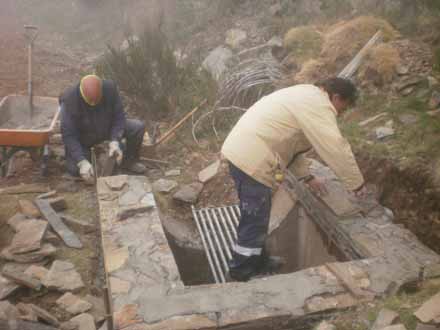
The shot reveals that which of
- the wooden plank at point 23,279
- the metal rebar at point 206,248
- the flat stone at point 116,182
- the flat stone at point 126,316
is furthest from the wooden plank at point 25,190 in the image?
the flat stone at point 126,316

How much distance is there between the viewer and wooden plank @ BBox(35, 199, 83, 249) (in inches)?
144

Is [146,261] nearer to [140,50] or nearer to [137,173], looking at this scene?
[137,173]

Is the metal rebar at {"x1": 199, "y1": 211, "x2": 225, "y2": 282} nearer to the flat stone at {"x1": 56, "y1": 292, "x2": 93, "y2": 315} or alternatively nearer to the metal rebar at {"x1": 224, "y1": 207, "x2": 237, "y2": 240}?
the metal rebar at {"x1": 224, "y1": 207, "x2": 237, "y2": 240}

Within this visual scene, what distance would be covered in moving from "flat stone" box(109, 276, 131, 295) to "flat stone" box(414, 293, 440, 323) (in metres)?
1.65

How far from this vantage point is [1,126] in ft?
18.1

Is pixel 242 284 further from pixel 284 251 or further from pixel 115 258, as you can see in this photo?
pixel 284 251

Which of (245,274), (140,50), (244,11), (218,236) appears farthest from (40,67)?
(245,274)

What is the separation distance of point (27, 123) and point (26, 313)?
363 cm

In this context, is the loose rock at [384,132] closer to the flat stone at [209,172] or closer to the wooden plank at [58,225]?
the flat stone at [209,172]

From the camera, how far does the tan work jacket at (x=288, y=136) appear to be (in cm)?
280

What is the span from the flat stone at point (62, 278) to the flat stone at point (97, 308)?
13cm

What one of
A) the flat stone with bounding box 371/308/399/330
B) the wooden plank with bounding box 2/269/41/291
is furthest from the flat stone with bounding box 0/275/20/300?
the flat stone with bounding box 371/308/399/330

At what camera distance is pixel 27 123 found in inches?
227

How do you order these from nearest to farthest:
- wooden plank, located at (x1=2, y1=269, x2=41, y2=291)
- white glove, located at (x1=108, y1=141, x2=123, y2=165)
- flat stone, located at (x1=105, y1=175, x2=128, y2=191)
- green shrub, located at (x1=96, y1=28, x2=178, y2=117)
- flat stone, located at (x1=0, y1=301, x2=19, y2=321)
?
flat stone, located at (x1=0, y1=301, x2=19, y2=321) → wooden plank, located at (x1=2, y1=269, x2=41, y2=291) → flat stone, located at (x1=105, y1=175, x2=128, y2=191) → white glove, located at (x1=108, y1=141, x2=123, y2=165) → green shrub, located at (x1=96, y1=28, x2=178, y2=117)
